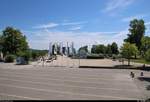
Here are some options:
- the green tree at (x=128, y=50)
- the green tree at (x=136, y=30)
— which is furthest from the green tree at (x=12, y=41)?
the green tree at (x=128, y=50)

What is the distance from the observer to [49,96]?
23.4m

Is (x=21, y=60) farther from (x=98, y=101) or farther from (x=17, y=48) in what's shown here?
(x=98, y=101)

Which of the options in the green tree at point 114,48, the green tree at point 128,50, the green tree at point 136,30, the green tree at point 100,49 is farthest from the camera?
the green tree at point 100,49

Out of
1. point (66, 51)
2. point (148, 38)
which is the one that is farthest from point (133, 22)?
point (66, 51)

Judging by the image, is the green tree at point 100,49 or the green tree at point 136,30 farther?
Result: the green tree at point 100,49

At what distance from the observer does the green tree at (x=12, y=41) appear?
101562mm

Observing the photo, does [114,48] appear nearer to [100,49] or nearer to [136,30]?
[100,49]

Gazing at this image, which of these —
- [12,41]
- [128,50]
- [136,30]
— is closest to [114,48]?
[136,30]

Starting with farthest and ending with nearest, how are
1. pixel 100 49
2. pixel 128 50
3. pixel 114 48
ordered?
pixel 100 49
pixel 114 48
pixel 128 50

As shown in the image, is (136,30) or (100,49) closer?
(136,30)

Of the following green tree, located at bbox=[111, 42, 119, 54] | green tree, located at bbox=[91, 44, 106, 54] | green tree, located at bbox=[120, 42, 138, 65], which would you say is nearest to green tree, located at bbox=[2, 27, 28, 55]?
green tree, located at bbox=[120, 42, 138, 65]

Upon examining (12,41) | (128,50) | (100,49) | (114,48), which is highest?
(12,41)

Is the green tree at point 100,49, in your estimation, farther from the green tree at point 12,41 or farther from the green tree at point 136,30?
the green tree at point 12,41

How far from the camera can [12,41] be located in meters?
102
